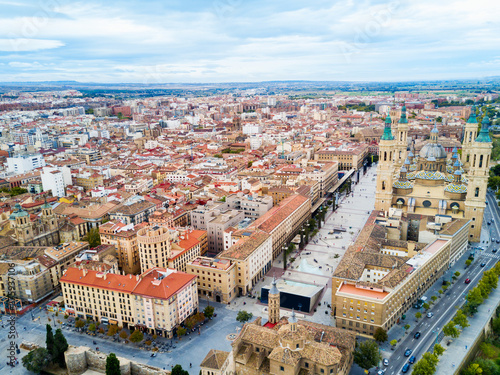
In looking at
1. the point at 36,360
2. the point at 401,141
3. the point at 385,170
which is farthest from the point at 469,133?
the point at 36,360

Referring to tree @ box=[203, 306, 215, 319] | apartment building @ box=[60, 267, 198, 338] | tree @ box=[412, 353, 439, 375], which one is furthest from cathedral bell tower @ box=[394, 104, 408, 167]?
apartment building @ box=[60, 267, 198, 338]

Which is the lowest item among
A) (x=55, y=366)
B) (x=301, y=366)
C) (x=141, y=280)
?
(x=55, y=366)

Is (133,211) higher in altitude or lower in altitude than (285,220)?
higher

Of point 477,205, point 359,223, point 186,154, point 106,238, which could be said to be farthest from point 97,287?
point 186,154

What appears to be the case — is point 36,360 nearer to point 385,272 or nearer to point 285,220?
point 285,220

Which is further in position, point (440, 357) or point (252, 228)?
point (252, 228)

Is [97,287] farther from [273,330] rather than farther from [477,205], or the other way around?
[477,205]

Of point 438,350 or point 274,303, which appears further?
point 274,303
